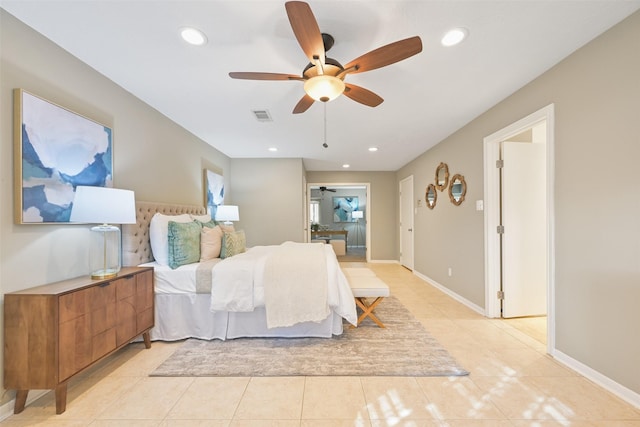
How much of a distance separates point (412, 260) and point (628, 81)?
4.34 metres

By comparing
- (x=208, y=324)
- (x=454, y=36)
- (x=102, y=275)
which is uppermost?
(x=454, y=36)

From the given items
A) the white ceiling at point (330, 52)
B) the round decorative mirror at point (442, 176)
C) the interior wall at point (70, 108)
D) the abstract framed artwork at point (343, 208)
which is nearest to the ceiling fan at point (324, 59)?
the white ceiling at point (330, 52)

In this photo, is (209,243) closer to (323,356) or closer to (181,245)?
(181,245)

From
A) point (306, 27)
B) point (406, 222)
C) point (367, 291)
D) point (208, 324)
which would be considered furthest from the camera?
point (406, 222)

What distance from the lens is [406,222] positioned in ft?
19.6

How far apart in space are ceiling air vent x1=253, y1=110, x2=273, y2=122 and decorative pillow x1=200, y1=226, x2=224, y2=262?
1439 mm

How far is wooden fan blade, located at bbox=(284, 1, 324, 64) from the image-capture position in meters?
1.18

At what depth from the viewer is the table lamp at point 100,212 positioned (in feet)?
5.63

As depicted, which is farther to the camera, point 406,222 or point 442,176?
point 406,222

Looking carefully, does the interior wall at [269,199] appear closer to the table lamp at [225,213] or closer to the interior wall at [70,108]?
the table lamp at [225,213]

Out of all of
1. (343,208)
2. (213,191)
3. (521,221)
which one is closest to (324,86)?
(521,221)

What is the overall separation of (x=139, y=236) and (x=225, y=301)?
1.11m

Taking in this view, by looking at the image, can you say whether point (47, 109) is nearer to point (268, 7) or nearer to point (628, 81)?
point (268, 7)

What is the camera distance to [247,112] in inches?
117
